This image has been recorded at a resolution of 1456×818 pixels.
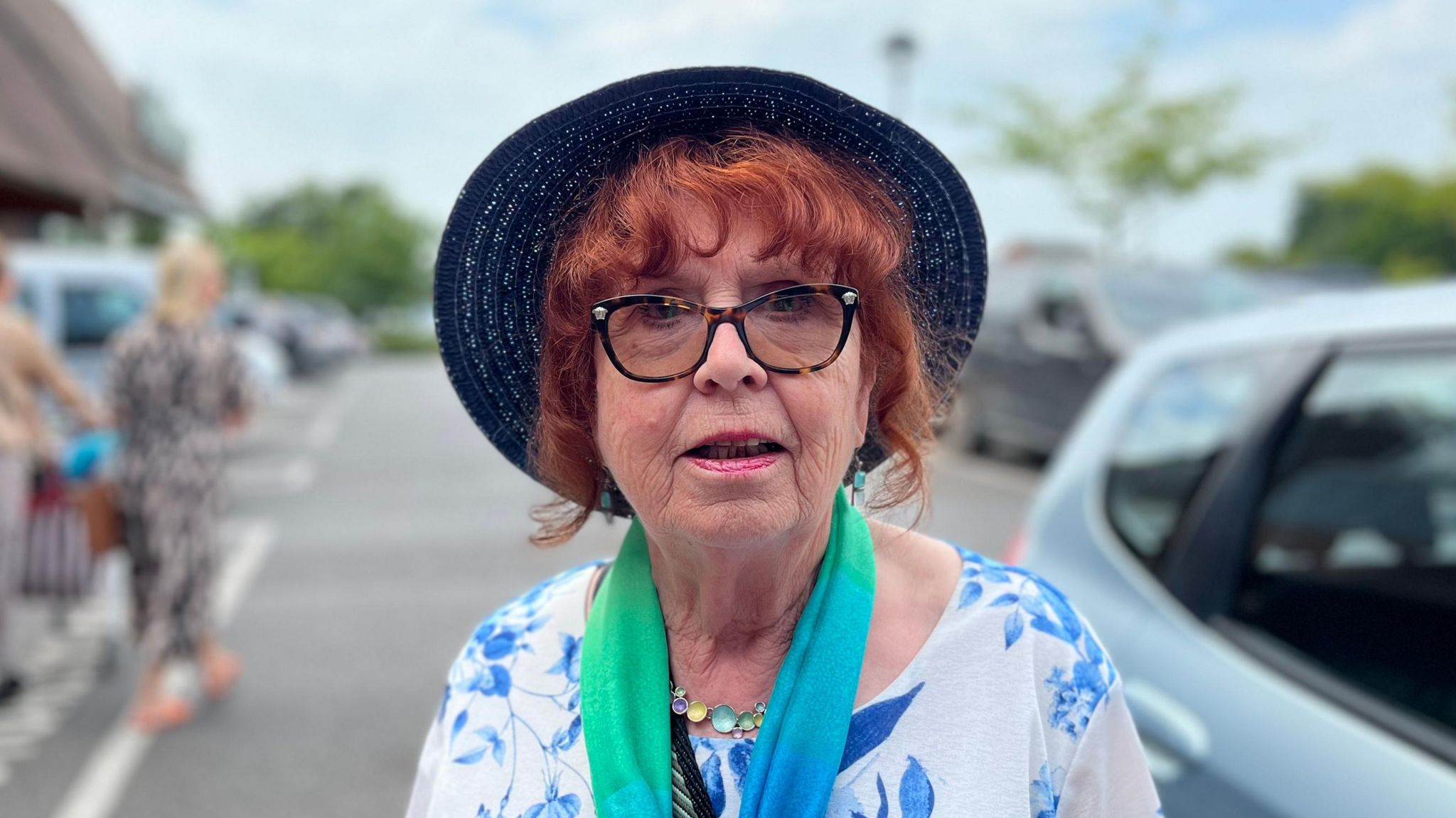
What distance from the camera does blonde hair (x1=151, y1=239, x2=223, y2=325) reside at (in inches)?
187

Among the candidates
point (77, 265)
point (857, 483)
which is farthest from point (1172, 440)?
point (77, 265)

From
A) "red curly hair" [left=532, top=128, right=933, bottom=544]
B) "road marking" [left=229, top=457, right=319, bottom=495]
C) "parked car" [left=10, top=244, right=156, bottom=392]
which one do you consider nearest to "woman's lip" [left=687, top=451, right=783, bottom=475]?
"red curly hair" [left=532, top=128, right=933, bottom=544]

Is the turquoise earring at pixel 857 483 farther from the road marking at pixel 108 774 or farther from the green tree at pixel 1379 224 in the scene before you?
the green tree at pixel 1379 224

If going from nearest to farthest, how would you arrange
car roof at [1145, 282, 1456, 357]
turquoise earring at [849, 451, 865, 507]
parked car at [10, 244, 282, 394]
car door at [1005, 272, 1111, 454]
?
turquoise earring at [849, 451, 865, 507] → car roof at [1145, 282, 1456, 357] → parked car at [10, 244, 282, 394] → car door at [1005, 272, 1111, 454]

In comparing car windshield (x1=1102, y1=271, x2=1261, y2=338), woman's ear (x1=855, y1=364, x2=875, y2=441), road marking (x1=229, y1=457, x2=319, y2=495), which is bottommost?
road marking (x1=229, y1=457, x2=319, y2=495)

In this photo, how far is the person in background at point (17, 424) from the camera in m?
4.83

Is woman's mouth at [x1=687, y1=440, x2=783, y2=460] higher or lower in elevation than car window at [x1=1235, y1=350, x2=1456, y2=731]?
higher

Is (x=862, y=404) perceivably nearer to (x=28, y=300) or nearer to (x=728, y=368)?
(x=728, y=368)

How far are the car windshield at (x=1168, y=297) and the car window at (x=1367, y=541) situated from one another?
633 centimetres

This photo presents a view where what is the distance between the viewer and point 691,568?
4.65ft

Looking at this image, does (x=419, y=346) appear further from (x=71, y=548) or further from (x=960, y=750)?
(x=960, y=750)

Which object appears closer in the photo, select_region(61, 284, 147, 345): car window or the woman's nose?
the woman's nose

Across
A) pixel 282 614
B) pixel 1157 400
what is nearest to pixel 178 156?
pixel 282 614

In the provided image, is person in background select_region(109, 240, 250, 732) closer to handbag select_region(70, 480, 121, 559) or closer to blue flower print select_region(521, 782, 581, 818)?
handbag select_region(70, 480, 121, 559)
